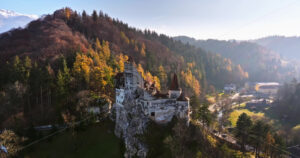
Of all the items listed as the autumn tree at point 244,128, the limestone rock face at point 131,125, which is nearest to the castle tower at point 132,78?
the limestone rock face at point 131,125

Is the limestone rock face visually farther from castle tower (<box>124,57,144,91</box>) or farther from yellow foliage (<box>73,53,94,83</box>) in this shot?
yellow foliage (<box>73,53,94,83</box>)

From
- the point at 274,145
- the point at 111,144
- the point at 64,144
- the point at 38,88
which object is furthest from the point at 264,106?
the point at 38,88

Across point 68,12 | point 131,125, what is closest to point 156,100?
point 131,125

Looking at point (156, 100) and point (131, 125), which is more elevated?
point (156, 100)

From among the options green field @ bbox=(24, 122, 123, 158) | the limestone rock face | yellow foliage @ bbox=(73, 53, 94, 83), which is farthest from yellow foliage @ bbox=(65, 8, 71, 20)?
the limestone rock face

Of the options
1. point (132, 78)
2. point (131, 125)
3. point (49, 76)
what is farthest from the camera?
point (49, 76)

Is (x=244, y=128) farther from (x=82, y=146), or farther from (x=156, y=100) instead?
(x=82, y=146)
